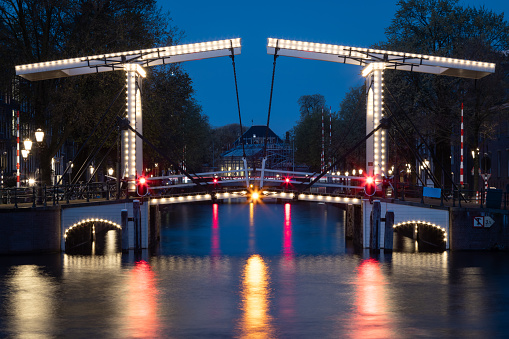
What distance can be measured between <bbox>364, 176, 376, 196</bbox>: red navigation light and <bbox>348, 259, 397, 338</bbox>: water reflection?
5.39 metres

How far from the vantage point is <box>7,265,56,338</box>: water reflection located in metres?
14.1

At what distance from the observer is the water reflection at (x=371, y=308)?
44.7ft

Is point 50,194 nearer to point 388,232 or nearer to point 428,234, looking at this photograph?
point 388,232

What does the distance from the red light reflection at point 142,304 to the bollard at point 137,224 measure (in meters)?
4.28

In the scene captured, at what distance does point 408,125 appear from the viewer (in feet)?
146

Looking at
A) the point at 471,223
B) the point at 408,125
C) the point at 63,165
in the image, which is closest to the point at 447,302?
the point at 471,223

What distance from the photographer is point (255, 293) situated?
1850 centimetres

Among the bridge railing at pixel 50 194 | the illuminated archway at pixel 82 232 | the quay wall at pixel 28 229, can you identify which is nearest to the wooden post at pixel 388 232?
the illuminated archway at pixel 82 232

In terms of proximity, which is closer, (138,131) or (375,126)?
(375,126)

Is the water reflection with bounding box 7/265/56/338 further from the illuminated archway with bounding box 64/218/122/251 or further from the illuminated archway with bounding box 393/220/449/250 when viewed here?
the illuminated archway with bounding box 393/220/449/250

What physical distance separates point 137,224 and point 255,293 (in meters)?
10.6

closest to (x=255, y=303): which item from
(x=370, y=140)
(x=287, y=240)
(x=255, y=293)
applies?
(x=255, y=293)

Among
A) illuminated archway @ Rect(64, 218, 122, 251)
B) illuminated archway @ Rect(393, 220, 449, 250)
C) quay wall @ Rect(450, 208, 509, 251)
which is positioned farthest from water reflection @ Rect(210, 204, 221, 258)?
quay wall @ Rect(450, 208, 509, 251)

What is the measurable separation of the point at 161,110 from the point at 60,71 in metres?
9.57
